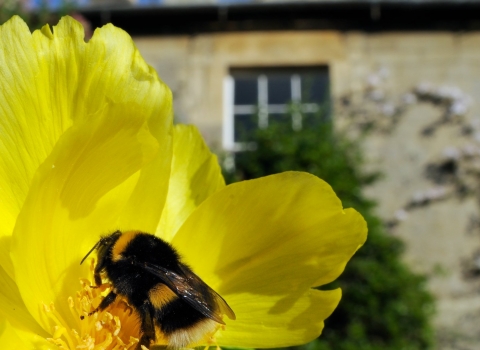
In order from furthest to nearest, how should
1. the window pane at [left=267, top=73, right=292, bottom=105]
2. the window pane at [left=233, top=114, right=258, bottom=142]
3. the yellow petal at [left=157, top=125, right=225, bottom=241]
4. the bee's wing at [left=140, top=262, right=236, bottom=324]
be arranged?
the window pane at [left=267, top=73, right=292, bottom=105] < the window pane at [left=233, top=114, right=258, bottom=142] < the yellow petal at [left=157, top=125, right=225, bottom=241] < the bee's wing at [left=140, top=262, right=236, bottom=324]

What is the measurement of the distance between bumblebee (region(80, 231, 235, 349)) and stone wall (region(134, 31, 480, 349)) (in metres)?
4.76

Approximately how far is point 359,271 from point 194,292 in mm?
3975

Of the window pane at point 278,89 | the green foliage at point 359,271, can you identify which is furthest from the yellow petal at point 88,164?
the window pane at point 278,89

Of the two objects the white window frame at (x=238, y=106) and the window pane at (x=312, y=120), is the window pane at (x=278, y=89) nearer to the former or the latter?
the white window frame at (x=238, y=106)

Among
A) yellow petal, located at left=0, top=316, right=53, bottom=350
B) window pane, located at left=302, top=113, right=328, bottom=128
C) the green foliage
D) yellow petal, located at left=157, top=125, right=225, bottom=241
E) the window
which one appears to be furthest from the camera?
the window

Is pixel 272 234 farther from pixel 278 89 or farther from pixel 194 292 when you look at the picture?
pixel 278 89

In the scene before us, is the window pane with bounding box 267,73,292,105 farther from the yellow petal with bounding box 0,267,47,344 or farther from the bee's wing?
the yellow petal with bounding box 0,267,47,344

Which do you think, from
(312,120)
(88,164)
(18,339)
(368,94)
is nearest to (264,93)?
(312,120)

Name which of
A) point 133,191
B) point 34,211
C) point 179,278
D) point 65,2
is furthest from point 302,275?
point 65,2

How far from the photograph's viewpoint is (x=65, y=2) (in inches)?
186

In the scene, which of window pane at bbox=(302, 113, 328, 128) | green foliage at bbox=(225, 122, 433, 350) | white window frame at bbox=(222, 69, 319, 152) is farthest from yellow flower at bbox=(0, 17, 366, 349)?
white window frame at bbox=(222, 69, 319, 152)

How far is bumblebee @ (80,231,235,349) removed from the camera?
2.94 ft

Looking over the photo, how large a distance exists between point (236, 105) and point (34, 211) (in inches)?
213

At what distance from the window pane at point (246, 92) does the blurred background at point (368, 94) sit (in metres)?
0.01
